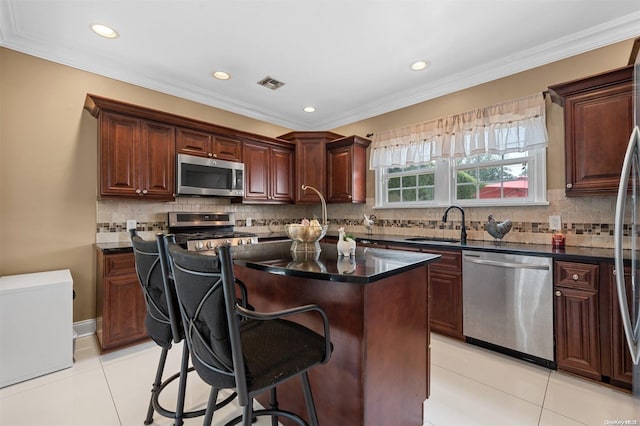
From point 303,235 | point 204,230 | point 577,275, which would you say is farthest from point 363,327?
point 204,230

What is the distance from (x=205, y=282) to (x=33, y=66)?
3245 millimetres

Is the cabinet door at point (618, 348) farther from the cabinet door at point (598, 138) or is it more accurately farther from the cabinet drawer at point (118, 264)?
the cabinet drawer at point (118, 264)

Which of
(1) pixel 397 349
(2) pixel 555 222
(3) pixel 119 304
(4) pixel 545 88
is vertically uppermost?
(4) pixel 545 88

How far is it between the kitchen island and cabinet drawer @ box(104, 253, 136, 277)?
1591mm

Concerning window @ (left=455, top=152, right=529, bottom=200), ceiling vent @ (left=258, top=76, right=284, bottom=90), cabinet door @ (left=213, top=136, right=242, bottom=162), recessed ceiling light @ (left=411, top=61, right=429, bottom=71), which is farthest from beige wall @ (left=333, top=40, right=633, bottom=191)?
cabinet door @ (left=213, top=136, right=242, bottom=162)

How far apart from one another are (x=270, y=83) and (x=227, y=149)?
99 centimetres

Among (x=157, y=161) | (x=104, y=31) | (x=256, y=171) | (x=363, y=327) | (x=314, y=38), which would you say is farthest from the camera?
(x=256, y=171)

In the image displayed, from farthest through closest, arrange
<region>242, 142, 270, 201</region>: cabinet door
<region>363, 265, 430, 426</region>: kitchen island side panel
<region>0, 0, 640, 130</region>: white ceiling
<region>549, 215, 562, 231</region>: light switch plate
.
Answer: <region>242, 142, 270, 201</region>: cabinet door
<region>549, 215, 562, 231</region>: light switch plate
<region>0, 0, 640, 130</region>: white ceiling
<region>363, 265, 430, 426</region>: kitchen island side panel

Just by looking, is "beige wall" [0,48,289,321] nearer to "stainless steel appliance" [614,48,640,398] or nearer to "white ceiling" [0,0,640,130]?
"white ceiling" [0,0,640,130]

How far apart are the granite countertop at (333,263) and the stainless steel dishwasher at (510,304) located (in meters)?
1.29

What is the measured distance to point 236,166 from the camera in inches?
150

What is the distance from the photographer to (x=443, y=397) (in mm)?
1973

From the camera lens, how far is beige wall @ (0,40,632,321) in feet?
8.43

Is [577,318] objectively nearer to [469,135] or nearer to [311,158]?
[469,135]
